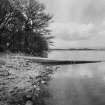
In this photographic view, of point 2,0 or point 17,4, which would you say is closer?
point 2,0

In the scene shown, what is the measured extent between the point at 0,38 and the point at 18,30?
3.77m

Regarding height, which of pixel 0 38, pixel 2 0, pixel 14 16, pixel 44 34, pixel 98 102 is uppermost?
pixel 2 0

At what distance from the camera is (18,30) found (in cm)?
2348

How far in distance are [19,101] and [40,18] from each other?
2338cm

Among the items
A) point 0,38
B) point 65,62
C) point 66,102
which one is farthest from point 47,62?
point 66,102

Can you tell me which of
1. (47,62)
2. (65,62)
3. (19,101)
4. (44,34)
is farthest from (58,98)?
(44,34)

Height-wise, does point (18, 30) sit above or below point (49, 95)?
above

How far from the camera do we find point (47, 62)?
15797 mm

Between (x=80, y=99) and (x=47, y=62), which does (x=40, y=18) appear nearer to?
(x=47, y=62)

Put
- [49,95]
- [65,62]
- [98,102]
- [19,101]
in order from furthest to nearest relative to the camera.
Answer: [65,62] → [49,95] → [98,102] → [19,101]

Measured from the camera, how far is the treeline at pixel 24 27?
21500 millimetres

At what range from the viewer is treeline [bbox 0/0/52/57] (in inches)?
846

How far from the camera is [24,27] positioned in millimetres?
25219

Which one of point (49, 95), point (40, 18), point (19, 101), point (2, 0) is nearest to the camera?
point (19, 101)
